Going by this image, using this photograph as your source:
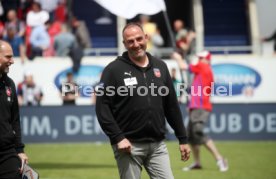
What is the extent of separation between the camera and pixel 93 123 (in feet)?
70.7

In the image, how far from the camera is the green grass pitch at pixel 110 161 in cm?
1428

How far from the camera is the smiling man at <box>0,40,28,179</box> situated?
8031 millimetres

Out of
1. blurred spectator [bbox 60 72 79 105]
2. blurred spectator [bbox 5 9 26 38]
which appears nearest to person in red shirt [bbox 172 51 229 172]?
blurred spectator [bbox 60 72 79 105]

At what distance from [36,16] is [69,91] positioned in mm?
3211

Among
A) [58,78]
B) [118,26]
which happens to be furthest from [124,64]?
[118,26]

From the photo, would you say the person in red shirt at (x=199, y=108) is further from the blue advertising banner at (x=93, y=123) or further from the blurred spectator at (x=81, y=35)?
the blurred spectator at (x=81, y=35)

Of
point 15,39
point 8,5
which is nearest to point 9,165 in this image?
point 15,39

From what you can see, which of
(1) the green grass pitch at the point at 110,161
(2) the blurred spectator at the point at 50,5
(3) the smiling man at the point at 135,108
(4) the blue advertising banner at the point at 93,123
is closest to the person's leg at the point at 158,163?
(3) the smiling man at the point at 135,108

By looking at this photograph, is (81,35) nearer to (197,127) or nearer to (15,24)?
(15,24)

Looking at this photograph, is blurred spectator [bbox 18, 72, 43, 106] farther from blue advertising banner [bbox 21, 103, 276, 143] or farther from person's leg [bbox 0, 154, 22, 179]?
person's leg [bbox 0, 154, 22, 179]

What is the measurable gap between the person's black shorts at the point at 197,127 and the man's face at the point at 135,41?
704cm

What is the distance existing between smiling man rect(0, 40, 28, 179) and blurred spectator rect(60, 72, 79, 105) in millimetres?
14238

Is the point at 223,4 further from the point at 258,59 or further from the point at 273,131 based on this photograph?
the point at 273,131

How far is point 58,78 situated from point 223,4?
26.4ft
